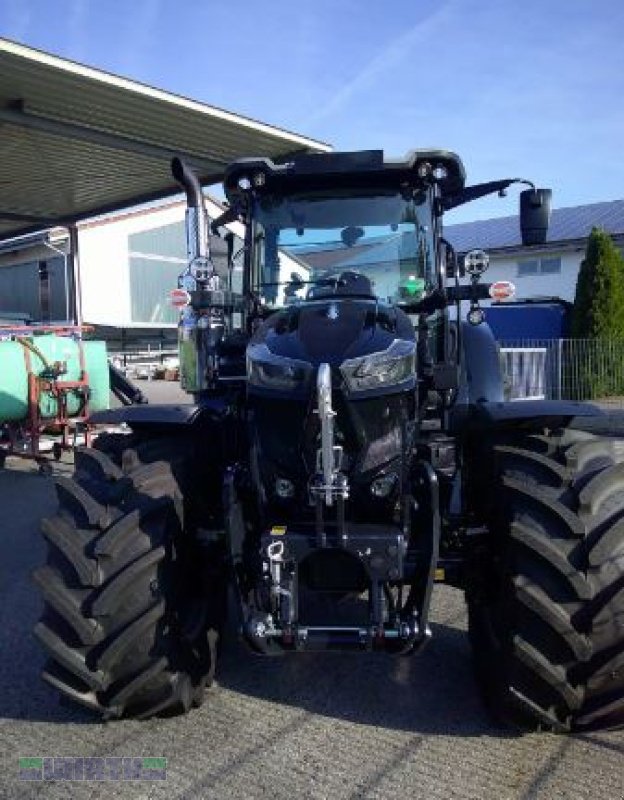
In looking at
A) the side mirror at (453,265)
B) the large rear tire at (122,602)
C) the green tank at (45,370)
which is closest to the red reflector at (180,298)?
the large rear tire at (122,602)

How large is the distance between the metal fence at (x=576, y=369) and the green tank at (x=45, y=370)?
28.3ft

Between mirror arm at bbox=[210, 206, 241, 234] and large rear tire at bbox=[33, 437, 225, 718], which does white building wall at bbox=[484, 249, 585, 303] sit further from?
large rear tire at bbox=[33, 437, 225, 718]

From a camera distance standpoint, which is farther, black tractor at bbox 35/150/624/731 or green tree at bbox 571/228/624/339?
green tree at bbox 571/228/624/339

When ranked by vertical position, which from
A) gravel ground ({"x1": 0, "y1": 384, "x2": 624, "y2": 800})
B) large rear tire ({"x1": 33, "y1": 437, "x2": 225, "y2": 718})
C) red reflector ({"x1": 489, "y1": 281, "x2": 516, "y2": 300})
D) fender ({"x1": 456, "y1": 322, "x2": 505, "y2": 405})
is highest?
red reflector ({"x1": 489, "y1": 281, "x2": 516, "y2": 300})

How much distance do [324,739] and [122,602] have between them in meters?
1.04

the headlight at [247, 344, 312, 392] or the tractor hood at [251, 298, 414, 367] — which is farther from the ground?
the tractor hood at [251, 298, 414, 367]

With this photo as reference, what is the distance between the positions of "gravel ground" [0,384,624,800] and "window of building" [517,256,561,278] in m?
26.6

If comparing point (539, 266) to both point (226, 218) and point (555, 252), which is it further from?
point (226, 218)

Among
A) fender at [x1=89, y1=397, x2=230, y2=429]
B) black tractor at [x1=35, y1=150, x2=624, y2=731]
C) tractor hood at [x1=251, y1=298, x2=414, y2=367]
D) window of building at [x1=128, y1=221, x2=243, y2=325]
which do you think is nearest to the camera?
black tractor at [x1=35, y1=150, x2=624, y2=731]

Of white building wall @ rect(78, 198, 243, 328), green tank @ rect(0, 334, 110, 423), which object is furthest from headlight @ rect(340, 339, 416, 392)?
white building wall @ rect(78, 198, 243, 328)

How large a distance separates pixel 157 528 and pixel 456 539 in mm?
1352

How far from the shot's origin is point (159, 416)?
395cm

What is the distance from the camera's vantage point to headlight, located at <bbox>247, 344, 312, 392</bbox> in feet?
11.0

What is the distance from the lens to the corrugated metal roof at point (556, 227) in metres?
29.2
